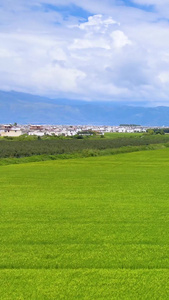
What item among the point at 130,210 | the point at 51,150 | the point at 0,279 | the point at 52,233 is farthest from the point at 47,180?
the point at 51,150

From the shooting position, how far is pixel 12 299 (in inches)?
261

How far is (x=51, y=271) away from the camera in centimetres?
780

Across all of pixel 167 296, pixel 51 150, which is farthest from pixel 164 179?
pixel 51 150

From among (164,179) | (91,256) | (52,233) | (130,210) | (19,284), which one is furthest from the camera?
(164,179)

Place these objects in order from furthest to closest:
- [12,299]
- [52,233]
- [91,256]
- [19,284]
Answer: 1. [52,233]
2. [91,256]
3. [19,284]
4. [12,299]

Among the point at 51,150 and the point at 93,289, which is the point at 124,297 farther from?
the point at 51,150

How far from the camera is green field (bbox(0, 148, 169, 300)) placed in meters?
7.03

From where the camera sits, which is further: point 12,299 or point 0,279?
point 0,279

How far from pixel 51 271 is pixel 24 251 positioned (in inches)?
55.7

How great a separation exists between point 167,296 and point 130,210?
710 cm

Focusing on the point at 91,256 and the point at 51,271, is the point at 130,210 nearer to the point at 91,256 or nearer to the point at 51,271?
the point at 91,256

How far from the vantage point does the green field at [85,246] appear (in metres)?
7.03

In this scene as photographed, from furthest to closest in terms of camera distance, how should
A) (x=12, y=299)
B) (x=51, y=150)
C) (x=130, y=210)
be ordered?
(x=51, y=150)
(x=130, y=210)
(x=12, y=299)

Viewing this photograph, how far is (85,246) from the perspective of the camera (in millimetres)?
9320
